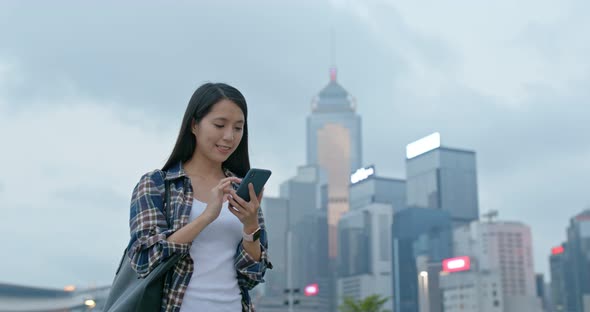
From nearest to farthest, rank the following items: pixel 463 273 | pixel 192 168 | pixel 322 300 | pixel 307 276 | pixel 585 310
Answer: pixel 192 168, pixel 463 273, pixel 585 310, pixel 322 300, pixel 307 276

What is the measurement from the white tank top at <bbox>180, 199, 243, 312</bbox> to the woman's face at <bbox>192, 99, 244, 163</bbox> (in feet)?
0.60

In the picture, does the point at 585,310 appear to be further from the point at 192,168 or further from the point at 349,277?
the point at 192,168

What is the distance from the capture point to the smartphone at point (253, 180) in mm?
2273

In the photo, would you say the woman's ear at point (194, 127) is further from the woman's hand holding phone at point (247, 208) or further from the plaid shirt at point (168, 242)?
the woman's hand holding phone at point (247, 208)

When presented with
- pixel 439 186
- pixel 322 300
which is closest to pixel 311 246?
pixel 322 300

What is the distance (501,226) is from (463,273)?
56.6m

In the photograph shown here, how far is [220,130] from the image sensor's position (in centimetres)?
248

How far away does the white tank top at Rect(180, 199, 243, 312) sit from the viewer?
2.28m

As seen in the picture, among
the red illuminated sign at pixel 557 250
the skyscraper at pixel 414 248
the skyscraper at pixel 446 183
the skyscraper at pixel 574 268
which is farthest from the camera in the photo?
the skyscraper at pixel 446 183

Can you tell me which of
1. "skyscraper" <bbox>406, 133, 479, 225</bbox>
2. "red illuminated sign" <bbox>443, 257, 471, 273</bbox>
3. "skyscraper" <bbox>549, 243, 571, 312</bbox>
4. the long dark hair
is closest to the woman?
the long dark hair

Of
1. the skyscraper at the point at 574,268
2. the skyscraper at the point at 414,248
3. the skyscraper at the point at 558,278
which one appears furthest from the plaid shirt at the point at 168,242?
the skyscraper at the point at 558,278

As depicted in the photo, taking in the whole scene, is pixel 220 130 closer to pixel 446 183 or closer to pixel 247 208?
pixel 247 208

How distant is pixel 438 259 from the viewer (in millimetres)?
154250

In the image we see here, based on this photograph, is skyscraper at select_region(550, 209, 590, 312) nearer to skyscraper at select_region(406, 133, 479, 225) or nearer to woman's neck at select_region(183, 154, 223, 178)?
skyscraper at select_region(406, 133, 479, 225)
